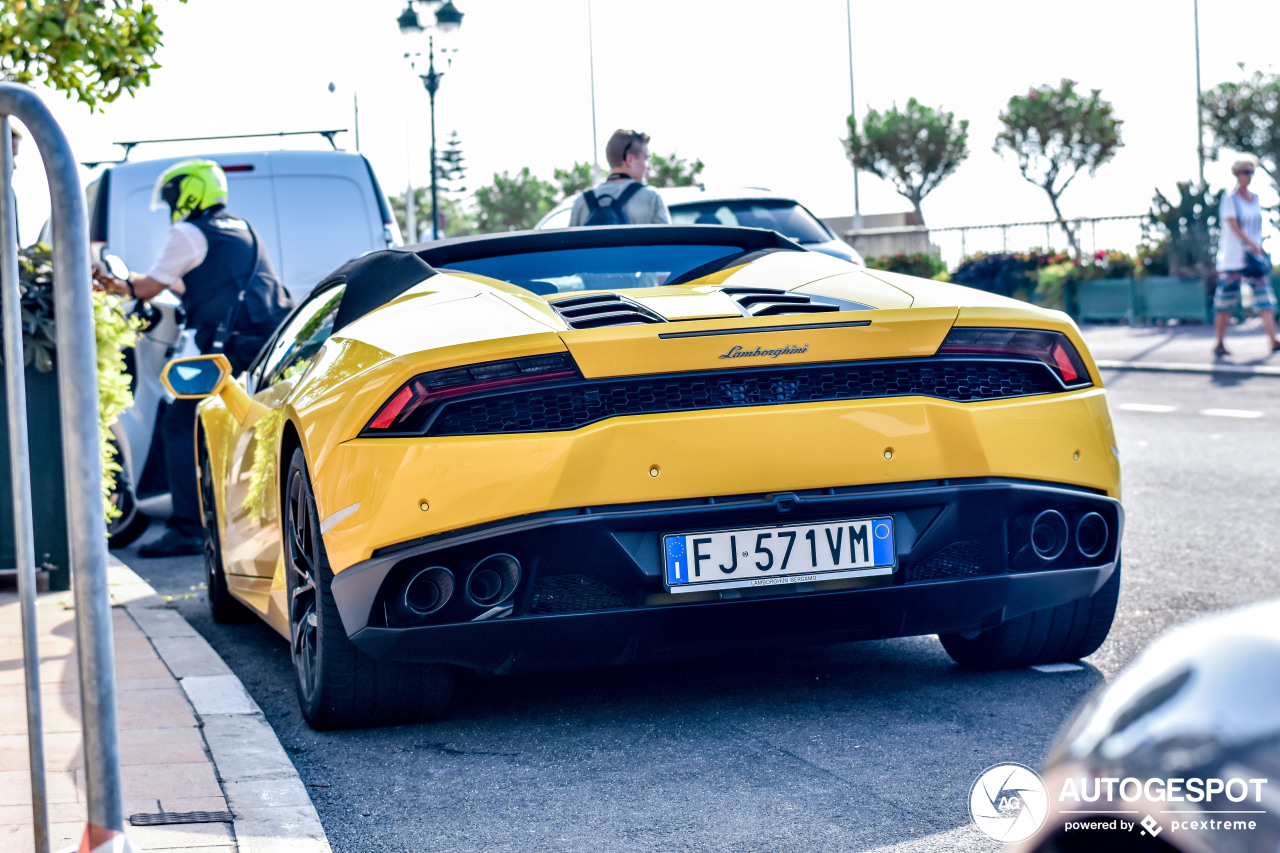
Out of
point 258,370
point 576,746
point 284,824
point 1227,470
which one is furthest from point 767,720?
point 1227,470

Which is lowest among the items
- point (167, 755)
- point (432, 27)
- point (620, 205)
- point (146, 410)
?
point (167, 755)

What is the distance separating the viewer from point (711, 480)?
12.1 feet

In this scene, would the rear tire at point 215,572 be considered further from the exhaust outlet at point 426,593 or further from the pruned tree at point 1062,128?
the pruned tree at point 1062,128

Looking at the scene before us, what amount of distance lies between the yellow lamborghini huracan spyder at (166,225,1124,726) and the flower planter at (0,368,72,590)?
263 cm

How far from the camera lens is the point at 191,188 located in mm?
7789

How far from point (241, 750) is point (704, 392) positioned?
56.3 inches

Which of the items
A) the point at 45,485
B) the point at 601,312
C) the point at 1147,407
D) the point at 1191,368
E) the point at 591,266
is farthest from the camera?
the point at 1191,368

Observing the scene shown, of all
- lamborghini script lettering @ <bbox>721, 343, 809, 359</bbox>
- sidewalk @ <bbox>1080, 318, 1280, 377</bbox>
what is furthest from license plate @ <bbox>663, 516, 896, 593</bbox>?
sidewalk @ <bbox>1080, 318, 1280, 377</bbox>

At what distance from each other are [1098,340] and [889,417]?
62.0ft

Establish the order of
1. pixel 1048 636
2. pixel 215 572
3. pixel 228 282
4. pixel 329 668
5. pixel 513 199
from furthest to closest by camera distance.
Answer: pixel 513 199, pixel 228 282, pixel 215 572, pixel 1048 636, pixel 329 668

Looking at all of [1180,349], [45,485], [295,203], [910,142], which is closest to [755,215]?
[295,203]

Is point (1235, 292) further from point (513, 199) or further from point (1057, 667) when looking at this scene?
point (513, 199)

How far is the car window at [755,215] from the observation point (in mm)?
11719

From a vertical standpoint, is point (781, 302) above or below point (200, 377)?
above
